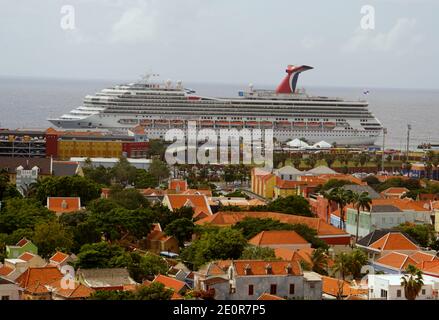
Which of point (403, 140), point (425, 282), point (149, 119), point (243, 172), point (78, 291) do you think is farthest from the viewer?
point (403, 140)

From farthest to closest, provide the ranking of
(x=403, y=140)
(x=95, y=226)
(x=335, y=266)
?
(x=403, y=140) < (x=95, y=226) < (x=335, y=266)

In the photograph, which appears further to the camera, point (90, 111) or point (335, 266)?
point (90, 111)

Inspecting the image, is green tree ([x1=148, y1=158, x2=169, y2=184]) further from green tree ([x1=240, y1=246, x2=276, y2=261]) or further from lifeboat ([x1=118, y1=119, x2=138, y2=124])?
lifeboat ([x1=118, y1=119, x2=138, y2=124])

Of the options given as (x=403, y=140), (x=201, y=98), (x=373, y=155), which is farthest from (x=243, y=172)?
(x=403, y=140)

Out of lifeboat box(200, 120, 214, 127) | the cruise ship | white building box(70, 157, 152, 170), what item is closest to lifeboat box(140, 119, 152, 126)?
the cruise ship

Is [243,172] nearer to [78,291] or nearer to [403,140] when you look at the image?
[78,291]

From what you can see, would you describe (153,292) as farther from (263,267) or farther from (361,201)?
(361,201)

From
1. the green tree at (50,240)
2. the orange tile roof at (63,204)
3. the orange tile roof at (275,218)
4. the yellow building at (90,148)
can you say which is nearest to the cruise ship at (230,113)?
the yellow building at (90,148)
